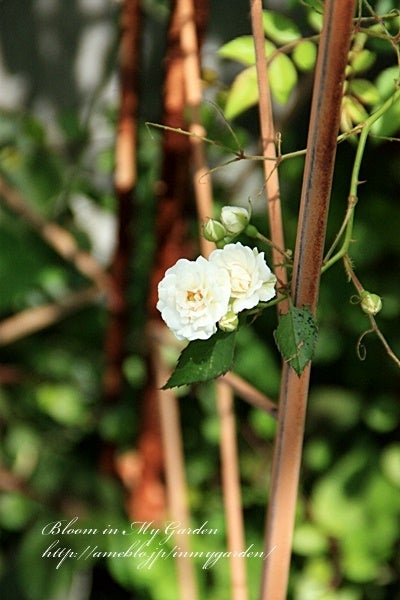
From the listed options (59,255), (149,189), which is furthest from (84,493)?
(149,189)

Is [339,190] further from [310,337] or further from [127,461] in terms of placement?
[310,337]

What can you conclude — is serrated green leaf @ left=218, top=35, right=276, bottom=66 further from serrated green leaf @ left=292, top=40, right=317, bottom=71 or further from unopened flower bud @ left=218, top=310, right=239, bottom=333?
unopened flower bud @ left=218, top=310, right=239, bottom=333

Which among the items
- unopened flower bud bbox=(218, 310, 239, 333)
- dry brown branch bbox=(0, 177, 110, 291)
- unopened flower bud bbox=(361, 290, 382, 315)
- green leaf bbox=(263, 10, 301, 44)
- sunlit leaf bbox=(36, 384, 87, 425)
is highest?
green leaf bbox=(263, 10, 301, 44)

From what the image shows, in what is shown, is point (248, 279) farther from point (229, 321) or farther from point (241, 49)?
point (241, 49)

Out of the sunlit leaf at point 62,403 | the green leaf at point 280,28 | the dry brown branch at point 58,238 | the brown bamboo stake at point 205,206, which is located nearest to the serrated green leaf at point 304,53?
the green leaf at point 280,28

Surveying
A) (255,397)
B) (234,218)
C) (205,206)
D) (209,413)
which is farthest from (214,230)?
(209,413)

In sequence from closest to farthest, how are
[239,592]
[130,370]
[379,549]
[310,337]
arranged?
[310,337] < [239,592] < [379,549] < [130,370]

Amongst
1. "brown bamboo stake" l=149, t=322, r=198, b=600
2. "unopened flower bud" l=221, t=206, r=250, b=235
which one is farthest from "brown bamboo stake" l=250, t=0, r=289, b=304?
"brown bamboo stake" l=149, t=322, r=198, b=600
